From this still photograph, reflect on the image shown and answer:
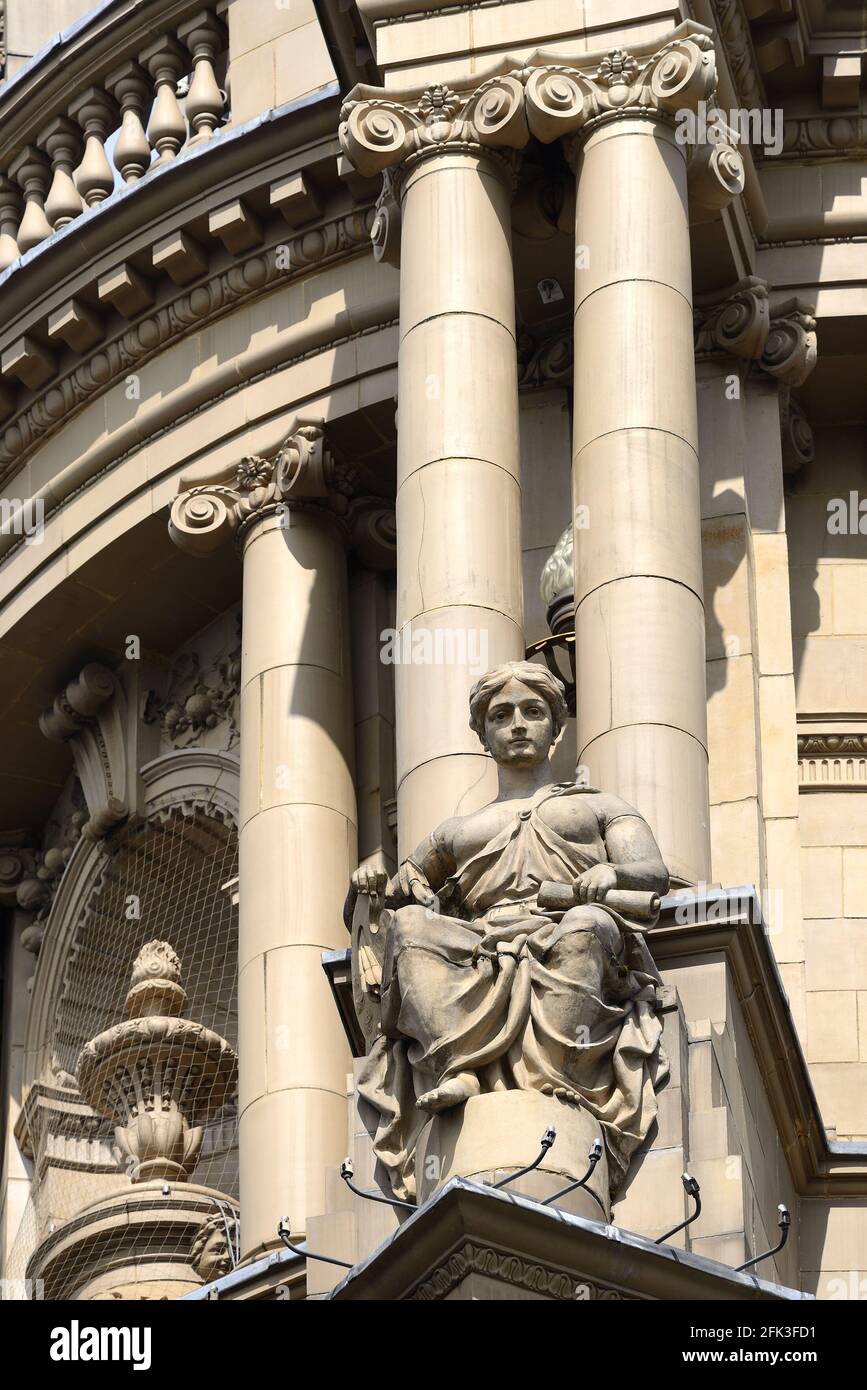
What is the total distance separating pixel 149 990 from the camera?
30125 mm

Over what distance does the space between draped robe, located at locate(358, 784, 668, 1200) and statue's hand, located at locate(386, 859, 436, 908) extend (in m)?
0.35

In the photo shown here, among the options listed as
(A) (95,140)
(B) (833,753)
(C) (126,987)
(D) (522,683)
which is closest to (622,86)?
(B) (833,753)

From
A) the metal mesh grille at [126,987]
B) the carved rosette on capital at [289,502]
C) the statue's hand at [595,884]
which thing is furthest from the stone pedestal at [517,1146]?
the carved rosette on capital at [289,502]

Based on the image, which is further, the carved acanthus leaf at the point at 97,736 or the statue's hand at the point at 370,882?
the carved acanthus leaf at the point at 97,736

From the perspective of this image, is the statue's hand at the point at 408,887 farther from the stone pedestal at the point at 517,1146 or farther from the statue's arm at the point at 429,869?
the stone pedestal at the point at 517,1146

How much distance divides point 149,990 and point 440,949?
9.91 m

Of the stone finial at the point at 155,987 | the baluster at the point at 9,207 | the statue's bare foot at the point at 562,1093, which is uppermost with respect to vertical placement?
the baluster at the point at 9,207

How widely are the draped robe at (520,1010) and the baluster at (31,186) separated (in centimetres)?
1275

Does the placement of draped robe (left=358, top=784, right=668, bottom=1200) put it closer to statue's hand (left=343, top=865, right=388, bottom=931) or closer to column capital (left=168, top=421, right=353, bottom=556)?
statue's hand (left=343, top=865, right=388, bottom=931)

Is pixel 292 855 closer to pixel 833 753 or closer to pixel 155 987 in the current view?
pixel 155 987

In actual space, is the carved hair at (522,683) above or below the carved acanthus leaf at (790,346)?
below

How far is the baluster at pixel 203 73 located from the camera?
31.5 metres

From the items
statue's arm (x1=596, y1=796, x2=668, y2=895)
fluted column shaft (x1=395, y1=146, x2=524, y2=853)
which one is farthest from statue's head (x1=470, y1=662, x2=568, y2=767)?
fluted column shaft (x1=395, y1=146, x2=524, y2=853)

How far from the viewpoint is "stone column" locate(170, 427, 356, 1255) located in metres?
27.4
